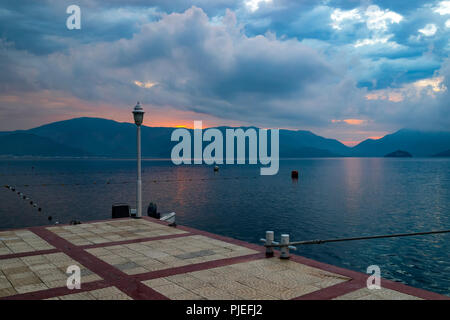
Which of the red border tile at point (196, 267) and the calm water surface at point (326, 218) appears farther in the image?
the calm water surface at point (326, 218)

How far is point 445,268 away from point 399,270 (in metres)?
2.97

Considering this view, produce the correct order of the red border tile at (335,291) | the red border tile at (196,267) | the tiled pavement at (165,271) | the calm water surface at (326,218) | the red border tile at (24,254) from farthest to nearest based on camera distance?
the calm water surface at (326,218)
the red border tile at (24,254)
the red border tile at (196,267)
the tiled pavement at (165,271)
the red border tile at (335,291)

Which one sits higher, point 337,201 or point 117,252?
point 117,252

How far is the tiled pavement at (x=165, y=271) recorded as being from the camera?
8109mm

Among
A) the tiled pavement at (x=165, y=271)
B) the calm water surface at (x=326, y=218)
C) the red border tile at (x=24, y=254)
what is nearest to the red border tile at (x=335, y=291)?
the tiled pavement at (x=165, y=271)

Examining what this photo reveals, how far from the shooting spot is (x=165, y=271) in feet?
→ 32.0

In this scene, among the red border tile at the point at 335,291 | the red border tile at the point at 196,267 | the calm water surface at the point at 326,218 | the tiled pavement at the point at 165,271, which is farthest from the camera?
the calm water surface at the point at 326,218

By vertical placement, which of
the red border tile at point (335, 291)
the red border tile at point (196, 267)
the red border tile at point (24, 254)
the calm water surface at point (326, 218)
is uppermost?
the red border tile at point (335, 291)

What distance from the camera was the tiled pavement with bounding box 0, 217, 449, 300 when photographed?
8109 mm

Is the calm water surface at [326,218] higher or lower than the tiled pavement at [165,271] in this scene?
lower

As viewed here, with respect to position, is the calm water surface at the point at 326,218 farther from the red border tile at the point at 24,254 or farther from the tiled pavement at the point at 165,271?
the red border tile at the point at 24,254

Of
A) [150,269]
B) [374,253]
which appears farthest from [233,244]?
[374,253]
